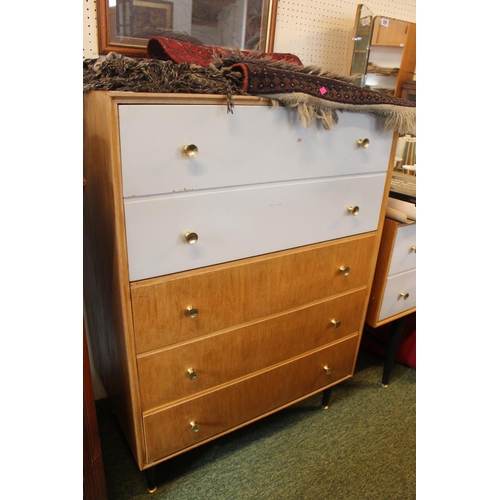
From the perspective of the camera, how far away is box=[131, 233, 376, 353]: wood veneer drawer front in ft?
3.48

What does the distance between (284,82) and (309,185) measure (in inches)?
12.1

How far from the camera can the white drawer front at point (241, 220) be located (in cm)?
98

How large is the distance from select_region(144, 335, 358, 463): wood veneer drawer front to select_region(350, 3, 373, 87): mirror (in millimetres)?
1162

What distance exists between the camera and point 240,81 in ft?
3.27

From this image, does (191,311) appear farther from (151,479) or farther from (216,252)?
(151,479)

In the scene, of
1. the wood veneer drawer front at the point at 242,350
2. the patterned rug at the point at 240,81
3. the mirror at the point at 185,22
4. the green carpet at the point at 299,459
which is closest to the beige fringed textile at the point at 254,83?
the patterned rug at the point at 240,81

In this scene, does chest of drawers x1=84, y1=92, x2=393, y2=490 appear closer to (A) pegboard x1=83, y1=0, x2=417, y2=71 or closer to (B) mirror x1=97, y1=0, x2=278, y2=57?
(B) mirror x1=97, y1=0, x2=278, y2=57

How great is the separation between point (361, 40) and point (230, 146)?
3.59ft

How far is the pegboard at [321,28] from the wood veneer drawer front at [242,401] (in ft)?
3.89

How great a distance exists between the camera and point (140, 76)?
2.90 ft

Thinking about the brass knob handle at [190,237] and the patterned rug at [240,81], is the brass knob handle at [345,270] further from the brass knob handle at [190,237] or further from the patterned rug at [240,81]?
the brass knob handle at [190,237]

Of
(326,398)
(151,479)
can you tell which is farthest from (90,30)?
(326,398)

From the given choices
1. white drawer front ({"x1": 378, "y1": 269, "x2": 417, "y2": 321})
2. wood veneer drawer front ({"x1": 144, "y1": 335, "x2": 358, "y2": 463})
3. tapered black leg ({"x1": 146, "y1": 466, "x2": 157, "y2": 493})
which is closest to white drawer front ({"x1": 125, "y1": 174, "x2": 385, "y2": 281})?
white drawer front ({"x1": 378, "y1": 269, "x2": 417, "y2": 321})

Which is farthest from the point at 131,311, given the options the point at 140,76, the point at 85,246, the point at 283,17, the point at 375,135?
the point at 283,17
